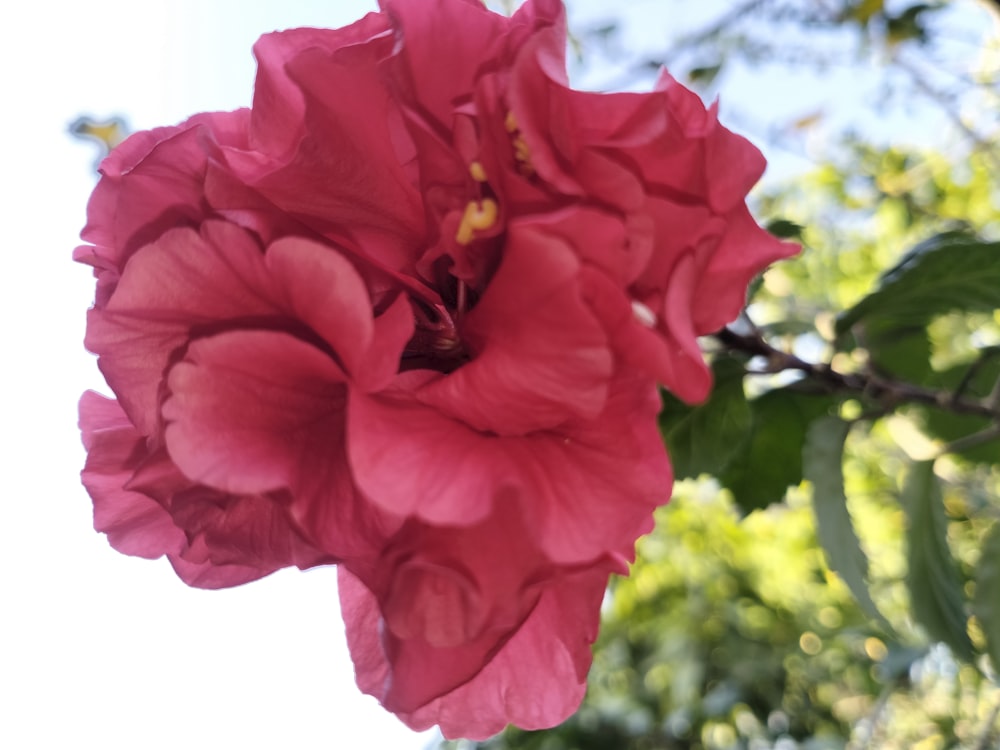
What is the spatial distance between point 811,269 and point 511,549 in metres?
2.56

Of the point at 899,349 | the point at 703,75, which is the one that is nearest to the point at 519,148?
the point at 899,349

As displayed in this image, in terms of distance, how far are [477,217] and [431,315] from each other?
0.32ft

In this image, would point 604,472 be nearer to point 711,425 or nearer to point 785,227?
point 711,425

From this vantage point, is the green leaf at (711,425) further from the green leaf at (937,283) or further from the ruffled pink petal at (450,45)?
the ruffled pink petal at (450,45)

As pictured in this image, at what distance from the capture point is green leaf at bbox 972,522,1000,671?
0.90 m

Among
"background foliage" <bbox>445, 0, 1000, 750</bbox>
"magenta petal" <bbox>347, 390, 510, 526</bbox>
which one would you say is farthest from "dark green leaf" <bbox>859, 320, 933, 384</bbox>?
"magenta petal" <bbox>347, 390, 510, 526</bbox>

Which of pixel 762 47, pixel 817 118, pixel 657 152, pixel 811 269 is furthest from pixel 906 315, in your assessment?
pixel 811 269

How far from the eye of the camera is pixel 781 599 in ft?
7.32

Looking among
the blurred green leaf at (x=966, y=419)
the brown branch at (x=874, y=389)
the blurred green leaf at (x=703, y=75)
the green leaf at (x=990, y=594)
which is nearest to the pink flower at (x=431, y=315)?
the brown branch at (x=874, y=389)

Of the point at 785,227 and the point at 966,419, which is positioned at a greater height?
the point at 785,227

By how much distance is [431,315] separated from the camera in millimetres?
503

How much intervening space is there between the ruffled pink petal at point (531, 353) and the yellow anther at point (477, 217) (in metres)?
0.03

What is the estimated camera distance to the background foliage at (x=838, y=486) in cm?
86

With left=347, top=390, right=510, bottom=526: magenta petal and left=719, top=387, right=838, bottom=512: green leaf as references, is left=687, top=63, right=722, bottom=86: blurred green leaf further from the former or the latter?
left=347, top=390, right=510, bottom=526: magenta petal
